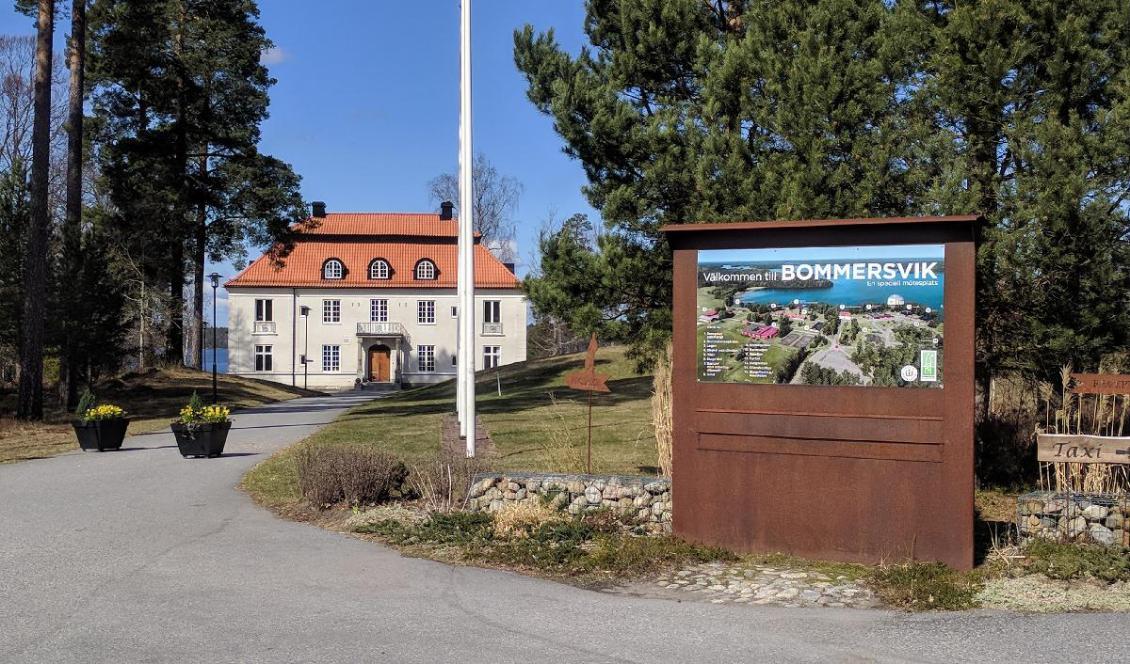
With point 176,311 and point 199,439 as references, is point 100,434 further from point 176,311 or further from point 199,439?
point 176,311

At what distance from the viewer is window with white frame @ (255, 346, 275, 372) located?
67.8 m

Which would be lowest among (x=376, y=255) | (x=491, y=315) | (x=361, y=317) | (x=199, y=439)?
(x=199, y=439)

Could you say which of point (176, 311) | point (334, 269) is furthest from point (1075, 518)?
point (334, 269)

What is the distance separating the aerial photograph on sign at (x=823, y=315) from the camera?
8.06 m

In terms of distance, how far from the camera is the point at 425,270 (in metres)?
69.4

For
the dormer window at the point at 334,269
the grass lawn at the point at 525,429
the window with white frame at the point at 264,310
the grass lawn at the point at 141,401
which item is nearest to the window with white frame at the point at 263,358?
the window with white frame at the point at 264,310

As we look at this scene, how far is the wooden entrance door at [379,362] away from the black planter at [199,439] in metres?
51.7

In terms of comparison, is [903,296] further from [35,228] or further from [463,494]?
[35,228]

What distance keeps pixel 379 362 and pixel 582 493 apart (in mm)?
60084

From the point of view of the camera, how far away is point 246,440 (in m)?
20.5

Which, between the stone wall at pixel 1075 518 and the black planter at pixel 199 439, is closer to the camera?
the stone wall at pixel 1075 518

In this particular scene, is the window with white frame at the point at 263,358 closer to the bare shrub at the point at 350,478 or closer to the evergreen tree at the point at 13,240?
the evergreen tree at the point at 13,240

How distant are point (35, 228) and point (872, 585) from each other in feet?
78.4

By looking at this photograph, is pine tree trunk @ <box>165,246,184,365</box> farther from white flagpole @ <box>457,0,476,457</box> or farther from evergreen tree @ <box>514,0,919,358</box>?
evergreen tree @ <box>514,0,919,358</box>
